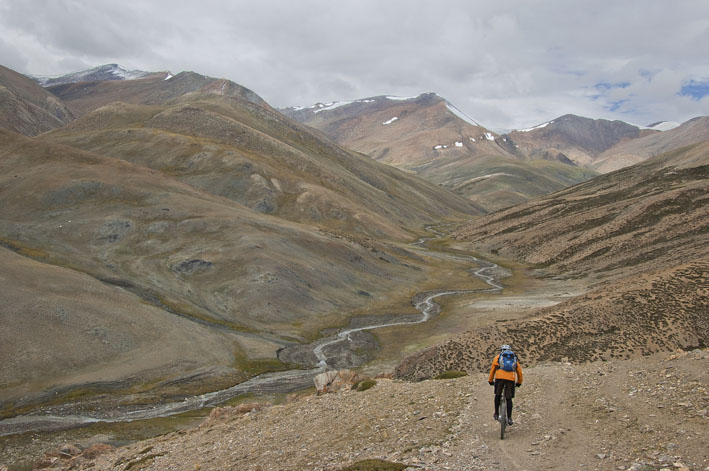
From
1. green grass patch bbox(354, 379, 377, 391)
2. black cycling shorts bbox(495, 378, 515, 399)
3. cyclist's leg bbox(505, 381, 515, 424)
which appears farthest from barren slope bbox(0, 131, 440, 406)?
cyclist's leg bbox(505, 381, 515, 424)

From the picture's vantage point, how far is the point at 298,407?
108 ft

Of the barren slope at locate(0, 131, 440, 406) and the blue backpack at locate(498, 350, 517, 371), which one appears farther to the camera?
the barren slope at locate(0, 131, 440, 406)

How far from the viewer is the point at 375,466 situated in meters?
18.1

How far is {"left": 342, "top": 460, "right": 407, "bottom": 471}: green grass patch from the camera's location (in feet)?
58.4

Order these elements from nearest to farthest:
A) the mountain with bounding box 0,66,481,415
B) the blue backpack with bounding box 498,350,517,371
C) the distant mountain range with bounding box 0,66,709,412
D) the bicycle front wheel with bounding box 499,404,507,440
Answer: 1. the bicycle front wheel with bounding box 499,404,507,440
2. the blue backpack with bounding box 498,350,517,371
3. the mountain with bounding box 0,66,481,415
4. the distant mountain range with bounding box 0,66,709,412

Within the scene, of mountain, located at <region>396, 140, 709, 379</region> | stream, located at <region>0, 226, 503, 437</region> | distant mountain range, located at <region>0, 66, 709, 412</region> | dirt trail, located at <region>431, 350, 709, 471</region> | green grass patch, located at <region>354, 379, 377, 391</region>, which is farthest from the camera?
distant mountain range, located at <region>0, 66, 709, 412</region>

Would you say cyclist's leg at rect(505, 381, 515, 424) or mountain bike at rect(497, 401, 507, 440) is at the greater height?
cyclist's leg at rect(505, 381, 515, 424)

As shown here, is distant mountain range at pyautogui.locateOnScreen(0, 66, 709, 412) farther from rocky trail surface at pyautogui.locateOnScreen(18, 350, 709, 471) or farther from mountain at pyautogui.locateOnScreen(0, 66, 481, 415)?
rocky trail surface at pyautogui.locateOnScreen(18, 350, 709, 471)

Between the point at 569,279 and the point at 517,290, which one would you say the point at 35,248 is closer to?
the point at 517,290

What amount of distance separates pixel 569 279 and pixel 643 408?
113 m

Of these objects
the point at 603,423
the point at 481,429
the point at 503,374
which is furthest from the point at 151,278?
the point at 603,423

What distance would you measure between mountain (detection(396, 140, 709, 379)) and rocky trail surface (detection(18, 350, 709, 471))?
22153mm

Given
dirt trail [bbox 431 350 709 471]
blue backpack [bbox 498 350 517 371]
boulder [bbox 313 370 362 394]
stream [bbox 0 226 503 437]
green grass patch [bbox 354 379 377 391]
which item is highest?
blue backpack [bbox 498 350 517 371]

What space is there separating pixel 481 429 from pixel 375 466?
551 centimetres
